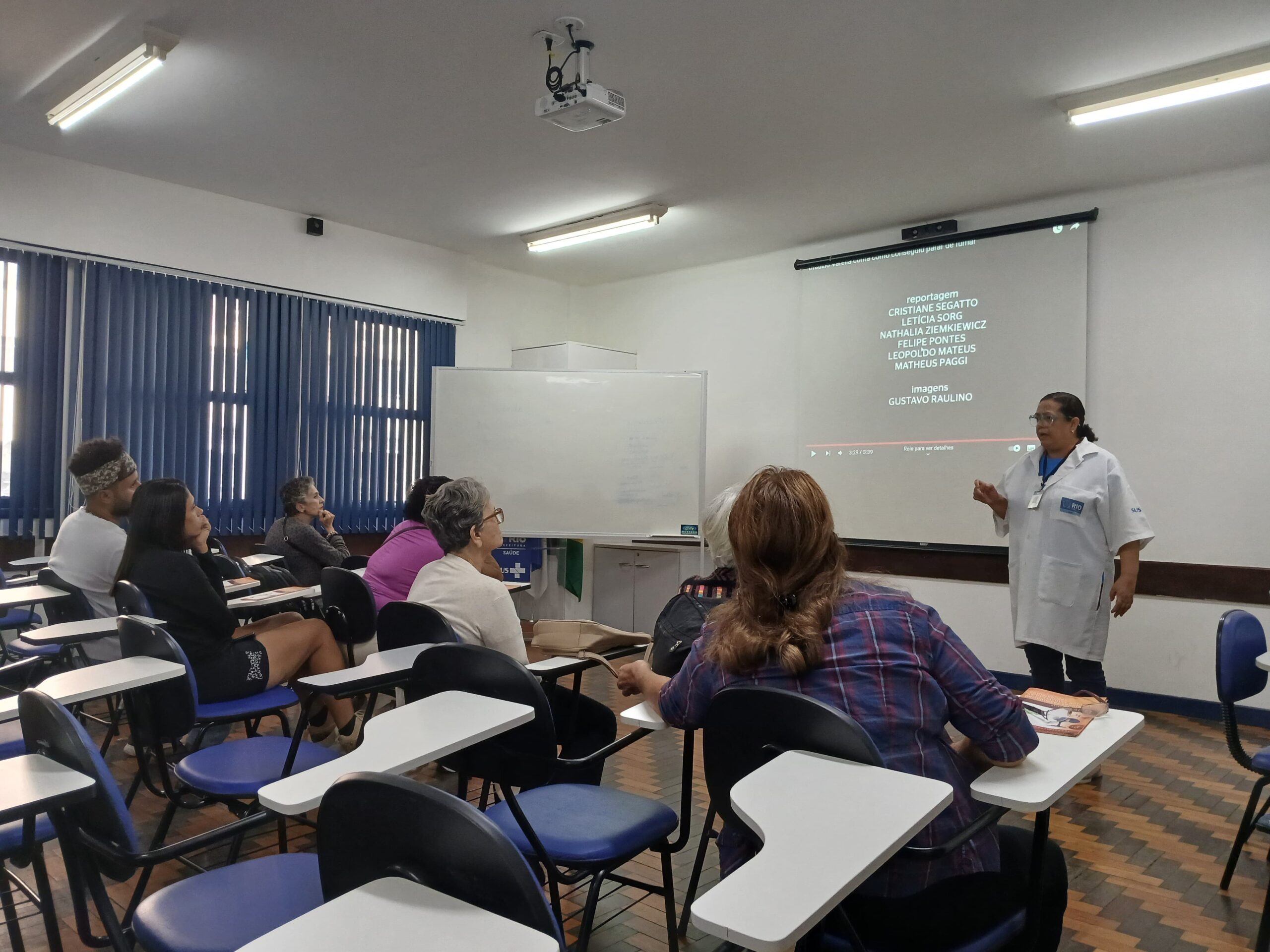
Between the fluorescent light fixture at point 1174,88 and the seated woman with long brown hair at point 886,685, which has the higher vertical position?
the fluorescent light fixture at point 1174,88

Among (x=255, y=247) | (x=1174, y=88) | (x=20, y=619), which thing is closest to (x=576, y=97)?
(x=1174, y=88)

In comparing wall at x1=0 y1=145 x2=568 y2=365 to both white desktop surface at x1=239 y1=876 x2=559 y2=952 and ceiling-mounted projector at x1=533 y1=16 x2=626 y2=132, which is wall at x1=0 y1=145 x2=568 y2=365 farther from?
white desktop surface at x1=239 y1=876 x2=559 y2=952

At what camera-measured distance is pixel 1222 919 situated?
7.70 ft

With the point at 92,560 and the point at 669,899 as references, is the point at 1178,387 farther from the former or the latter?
the point at 92,560

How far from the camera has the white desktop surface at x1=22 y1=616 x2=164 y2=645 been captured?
7.86 feet

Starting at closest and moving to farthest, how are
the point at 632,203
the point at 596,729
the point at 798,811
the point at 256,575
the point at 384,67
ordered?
the point at 798,811
the point at 596,729
the point at 384,67
the point at 256,575
the point at 632,203

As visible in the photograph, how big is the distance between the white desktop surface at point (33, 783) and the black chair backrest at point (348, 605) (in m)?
1.65

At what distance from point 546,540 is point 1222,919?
502 centimetres

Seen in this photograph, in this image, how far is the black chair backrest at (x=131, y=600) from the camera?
2604 mm

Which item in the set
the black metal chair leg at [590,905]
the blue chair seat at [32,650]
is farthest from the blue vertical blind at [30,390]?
the black metal chair leg at [590,905]

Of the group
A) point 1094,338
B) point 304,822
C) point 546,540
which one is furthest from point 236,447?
point 1094,338

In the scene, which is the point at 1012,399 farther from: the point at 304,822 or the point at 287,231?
the point at 287,231

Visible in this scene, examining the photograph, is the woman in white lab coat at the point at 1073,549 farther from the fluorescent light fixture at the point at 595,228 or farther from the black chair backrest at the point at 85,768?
the black chair backrest at the point at 85,768

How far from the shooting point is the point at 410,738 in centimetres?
146
